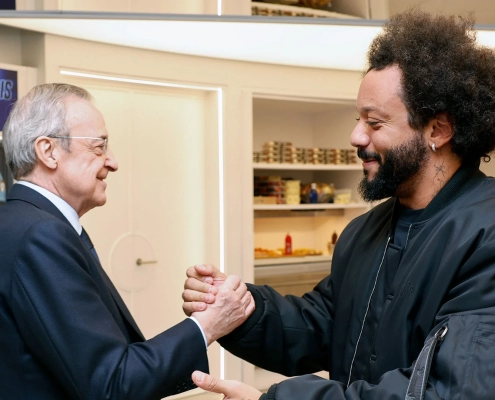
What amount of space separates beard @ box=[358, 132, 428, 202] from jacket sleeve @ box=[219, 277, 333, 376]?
498 millimetres

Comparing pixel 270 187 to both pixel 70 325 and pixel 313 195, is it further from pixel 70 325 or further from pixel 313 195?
pixel 70 325

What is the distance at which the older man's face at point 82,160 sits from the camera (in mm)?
2000

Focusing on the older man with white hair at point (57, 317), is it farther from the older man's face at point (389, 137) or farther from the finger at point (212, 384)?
the older man's face at point (389, 137)

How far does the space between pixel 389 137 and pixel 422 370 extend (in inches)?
27.0

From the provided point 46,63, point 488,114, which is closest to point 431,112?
point 488,114

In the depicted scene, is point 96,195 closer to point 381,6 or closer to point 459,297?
point 459,297

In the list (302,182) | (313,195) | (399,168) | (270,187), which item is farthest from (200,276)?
(302,182)

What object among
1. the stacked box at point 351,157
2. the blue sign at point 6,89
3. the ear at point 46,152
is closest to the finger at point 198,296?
the ear at point 46,152

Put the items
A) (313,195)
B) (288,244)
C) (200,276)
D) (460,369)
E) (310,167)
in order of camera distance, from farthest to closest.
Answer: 1. (288,244)
2. (313,195)
3. (310,167)
4. (200,276)
5. (460,369)

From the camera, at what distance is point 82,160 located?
6.70ft

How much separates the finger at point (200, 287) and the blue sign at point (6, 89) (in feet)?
8.39

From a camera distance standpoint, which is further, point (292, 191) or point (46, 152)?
point (292, 191)

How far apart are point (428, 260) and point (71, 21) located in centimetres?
294

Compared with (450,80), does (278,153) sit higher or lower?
lower
